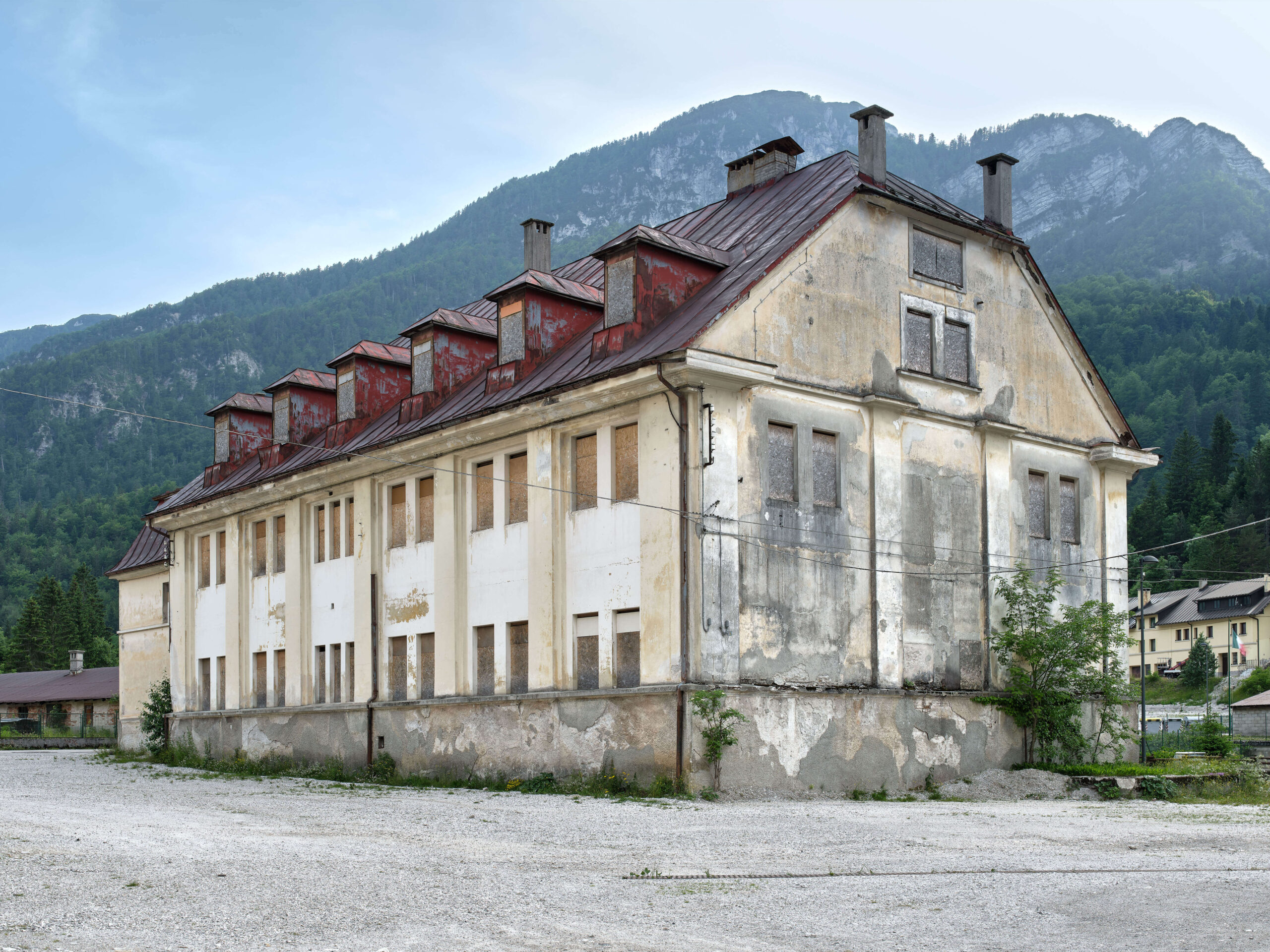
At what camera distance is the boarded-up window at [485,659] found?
86.6 feet

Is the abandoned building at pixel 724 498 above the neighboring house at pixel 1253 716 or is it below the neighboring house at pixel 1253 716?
above

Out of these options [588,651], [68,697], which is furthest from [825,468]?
[68,697]

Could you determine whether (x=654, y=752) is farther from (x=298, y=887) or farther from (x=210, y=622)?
(x=210, y=622)

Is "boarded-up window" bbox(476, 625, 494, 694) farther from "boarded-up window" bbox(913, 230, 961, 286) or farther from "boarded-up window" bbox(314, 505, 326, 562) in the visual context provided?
"boarded-up window" bbox(913, 230, 961, 286)

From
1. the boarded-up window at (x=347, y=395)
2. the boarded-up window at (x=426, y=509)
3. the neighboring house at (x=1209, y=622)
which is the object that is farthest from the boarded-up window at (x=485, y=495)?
the neighboring house at (x=1209, y=622)

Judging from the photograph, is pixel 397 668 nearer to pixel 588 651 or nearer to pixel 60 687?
pixel 588 651

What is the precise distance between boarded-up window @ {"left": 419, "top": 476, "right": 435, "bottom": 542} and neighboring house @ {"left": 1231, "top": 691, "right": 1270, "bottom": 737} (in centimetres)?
4959

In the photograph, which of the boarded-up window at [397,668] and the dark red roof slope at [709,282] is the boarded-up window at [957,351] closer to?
the dark red roof slope at [709,282]

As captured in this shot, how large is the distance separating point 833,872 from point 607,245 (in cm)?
1526

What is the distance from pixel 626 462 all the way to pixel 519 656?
4771mm

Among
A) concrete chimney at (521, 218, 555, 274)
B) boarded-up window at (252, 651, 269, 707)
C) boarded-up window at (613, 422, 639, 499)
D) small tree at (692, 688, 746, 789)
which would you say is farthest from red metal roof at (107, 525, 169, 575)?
small tree at (692, 688, 746, 789)

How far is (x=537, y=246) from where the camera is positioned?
3369 cm

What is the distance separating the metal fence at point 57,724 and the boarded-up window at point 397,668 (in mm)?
47802

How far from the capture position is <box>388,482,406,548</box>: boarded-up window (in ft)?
97.2
